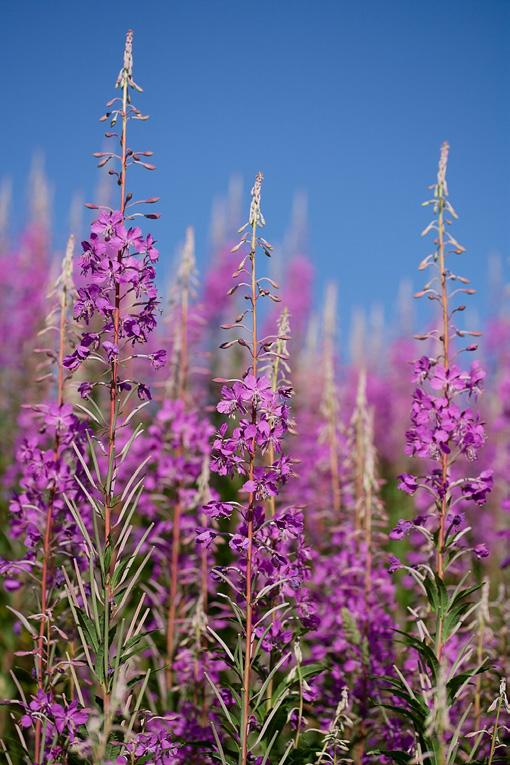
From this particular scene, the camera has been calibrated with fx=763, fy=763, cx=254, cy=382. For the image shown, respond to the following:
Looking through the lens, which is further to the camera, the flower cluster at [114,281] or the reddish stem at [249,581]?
the flower cluster at [114,281]

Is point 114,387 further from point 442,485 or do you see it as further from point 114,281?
point 442,485

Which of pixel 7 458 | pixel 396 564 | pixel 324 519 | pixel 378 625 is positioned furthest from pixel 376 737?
pixel 7 458

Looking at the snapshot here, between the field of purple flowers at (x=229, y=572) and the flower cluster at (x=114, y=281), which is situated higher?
the flower cluster at (x=114, y=281)

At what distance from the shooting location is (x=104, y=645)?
10.5ft

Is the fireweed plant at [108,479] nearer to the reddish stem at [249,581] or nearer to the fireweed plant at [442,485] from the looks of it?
the reddish stem at [249,581]

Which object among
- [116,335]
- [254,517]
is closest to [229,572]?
[254,517]

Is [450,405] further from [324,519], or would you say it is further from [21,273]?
[21,273]

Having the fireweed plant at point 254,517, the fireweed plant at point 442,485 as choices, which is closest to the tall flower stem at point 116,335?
the fireweed plant at point 254,517

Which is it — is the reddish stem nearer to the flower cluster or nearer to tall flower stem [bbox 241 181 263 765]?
tall flower stem [bbox 241 181 263 765]

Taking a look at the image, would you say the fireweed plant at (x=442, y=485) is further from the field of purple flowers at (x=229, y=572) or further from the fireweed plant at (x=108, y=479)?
the fireweed plant at (x=108, y=479)

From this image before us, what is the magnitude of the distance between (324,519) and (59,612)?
12.5ft

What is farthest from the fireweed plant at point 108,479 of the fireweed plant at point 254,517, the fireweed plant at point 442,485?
the fireweed plant at point 442,485

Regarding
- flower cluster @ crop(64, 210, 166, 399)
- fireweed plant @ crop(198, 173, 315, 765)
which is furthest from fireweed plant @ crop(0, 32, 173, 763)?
fireweed plant @ crop(198, 173, 315, 765)

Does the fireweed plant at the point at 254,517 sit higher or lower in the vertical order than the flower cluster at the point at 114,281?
lower
